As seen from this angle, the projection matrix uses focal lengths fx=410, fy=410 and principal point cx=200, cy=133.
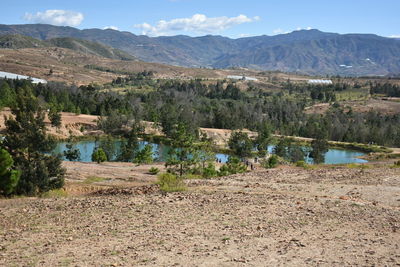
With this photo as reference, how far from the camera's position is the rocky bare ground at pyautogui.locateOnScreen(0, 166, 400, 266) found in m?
11.4

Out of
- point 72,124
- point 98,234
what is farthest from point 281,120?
point 98,234

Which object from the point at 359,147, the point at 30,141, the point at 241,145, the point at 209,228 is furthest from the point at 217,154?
the point at 209,228

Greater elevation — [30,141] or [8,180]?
[30,141]

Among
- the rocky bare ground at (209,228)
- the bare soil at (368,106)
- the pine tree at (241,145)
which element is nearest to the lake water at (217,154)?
the pine tree at (241,145)

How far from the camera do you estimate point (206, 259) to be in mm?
11258

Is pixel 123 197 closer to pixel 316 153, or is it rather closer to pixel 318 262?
pixel 318 262

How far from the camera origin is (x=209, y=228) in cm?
1408

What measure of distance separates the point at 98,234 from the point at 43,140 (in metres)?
16.3

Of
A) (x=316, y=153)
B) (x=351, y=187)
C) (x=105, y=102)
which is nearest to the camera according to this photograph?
(x=351, y=187)

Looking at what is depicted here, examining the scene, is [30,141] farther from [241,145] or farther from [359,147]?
[359,147]

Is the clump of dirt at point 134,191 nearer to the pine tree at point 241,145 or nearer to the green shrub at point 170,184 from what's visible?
the green shrub at point 170,184

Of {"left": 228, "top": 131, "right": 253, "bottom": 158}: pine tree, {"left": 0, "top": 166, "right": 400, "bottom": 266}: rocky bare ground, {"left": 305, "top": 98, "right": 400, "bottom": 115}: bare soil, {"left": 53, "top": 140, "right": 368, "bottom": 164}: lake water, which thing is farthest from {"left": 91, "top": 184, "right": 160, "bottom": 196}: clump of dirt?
{"left": 305, "top": 98, "right": 400, "bottom": 115}: bare soil

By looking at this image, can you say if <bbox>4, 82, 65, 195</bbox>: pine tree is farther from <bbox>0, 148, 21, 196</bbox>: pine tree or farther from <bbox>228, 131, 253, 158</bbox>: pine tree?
<bbox>228, 131, 253, 158</bbox>: pine tree

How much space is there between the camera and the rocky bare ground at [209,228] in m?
11.4
